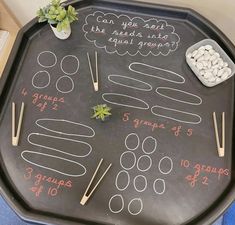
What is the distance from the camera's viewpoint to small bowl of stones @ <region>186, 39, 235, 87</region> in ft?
2.70

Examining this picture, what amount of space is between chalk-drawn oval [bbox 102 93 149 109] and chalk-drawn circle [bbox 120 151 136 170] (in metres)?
0.13

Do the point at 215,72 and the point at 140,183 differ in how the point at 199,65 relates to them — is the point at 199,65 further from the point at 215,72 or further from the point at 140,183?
the point at 140,183

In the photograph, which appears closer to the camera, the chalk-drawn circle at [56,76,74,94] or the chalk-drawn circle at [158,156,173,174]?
the chalk-drawn circle at [158,156,173,174]

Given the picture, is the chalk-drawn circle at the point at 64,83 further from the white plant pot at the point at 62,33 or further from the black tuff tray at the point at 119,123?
the white plant pot at the point at 62,33

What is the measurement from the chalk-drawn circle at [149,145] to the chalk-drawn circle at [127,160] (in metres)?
0.03

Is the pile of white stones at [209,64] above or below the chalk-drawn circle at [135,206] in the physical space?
above

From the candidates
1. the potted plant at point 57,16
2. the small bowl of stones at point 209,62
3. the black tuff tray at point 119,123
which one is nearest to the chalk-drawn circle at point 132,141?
the black tuff tray at point 119,123

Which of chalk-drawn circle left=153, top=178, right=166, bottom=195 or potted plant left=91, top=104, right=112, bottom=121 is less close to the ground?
potted plant left=91, top=104, right=112, bottom=121

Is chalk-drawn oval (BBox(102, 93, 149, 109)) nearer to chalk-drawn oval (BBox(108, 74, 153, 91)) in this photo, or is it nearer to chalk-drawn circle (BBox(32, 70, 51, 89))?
chalk-drawn oval (BBox(108, 74, 153, 91))

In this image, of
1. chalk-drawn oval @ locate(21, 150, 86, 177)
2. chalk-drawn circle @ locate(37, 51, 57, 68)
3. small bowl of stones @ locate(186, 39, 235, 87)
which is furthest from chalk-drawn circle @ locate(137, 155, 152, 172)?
chalk-drawn circle @ locate(37, 51, 57, 68)

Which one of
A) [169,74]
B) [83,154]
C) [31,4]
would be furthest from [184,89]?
[31,4]

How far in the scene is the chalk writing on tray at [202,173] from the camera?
2.43 feet

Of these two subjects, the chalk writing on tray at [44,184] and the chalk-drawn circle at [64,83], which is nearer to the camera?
the chalk writing on tray at [44,184]

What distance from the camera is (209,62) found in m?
0.84
